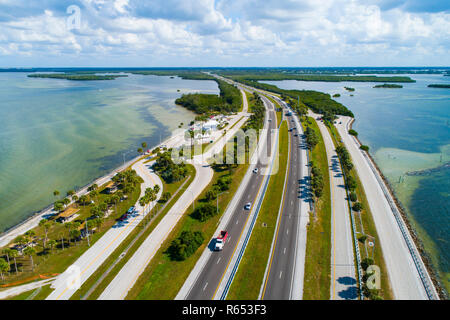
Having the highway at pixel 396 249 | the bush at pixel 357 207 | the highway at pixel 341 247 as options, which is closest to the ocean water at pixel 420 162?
the highway at pixel 396 249

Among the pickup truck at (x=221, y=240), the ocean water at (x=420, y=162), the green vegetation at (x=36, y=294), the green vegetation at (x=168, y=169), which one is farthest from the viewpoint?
the green vegetation at (x=168, y=169)

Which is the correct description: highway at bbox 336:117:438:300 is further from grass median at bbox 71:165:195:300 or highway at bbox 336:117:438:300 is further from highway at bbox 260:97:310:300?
grass median at bbox 71:165:195:300

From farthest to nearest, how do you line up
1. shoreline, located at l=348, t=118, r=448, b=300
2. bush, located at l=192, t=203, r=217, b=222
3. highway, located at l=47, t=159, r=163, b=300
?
bush, located at l=192, t=203, r=217, b=222, shoreline, located at l=348, t=118, r=448, b=300, highway, located at l=47, t=159, r=163, b=300

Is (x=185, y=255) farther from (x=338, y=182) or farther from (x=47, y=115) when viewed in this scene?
(x=47, y=115)

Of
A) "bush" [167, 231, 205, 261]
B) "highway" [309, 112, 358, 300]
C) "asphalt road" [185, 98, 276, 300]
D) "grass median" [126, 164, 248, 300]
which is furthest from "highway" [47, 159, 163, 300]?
"highway" [309, 112, 358, 300]

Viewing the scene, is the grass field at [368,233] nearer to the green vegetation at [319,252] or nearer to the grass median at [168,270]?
the green vegetation at [319,252]

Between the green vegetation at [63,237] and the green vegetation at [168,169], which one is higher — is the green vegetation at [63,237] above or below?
below

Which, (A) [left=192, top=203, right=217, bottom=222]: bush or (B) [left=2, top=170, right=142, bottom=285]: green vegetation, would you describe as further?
(A) [left=192, top=203, right=217, bottom=222]: bush

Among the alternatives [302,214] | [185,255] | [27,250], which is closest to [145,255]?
[185,255]
